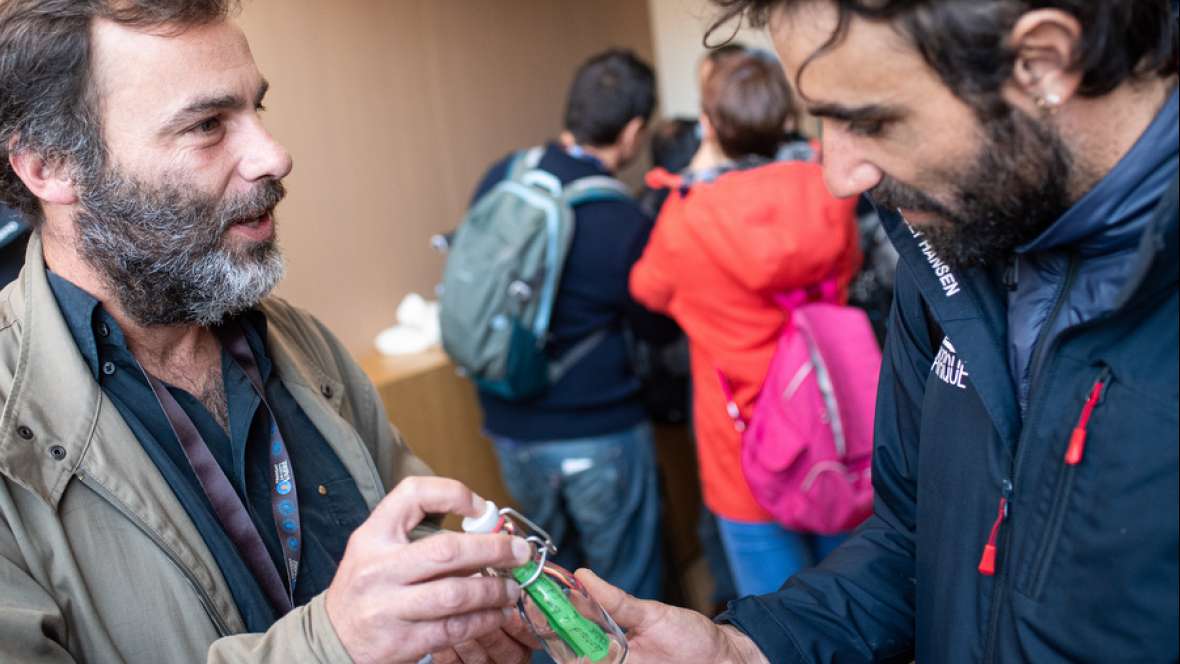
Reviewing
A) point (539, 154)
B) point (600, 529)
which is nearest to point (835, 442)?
point (600, 529)

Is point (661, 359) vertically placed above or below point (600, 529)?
above

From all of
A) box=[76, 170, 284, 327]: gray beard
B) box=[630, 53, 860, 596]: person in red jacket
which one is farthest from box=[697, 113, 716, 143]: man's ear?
box=[76, 170, 284, 327]: gray beard

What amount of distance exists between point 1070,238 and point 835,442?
5.44 ft

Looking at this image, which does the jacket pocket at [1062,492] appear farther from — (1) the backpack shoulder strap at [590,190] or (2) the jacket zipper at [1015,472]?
(1) the backpack shoulder strap at [590,190]

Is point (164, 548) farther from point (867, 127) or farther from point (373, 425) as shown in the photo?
point (867, 127)

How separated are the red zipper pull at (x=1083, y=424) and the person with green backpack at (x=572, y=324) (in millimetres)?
2172

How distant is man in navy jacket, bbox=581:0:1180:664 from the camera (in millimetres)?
1060

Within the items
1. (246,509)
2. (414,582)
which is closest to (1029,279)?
(414,582)

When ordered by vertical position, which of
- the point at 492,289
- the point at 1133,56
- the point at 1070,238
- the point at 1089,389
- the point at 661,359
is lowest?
the point at 661,359

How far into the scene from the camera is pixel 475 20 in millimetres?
4324

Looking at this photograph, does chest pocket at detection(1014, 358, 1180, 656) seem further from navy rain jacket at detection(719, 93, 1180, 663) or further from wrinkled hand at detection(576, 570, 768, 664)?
wrinkled hand at detection(576, 570, 768, 664)

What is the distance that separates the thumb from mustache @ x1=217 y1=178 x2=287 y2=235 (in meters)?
0.82

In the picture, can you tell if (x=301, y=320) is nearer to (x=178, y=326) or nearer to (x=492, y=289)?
(x=178, y=326)

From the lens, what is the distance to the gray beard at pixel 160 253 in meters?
1.61
